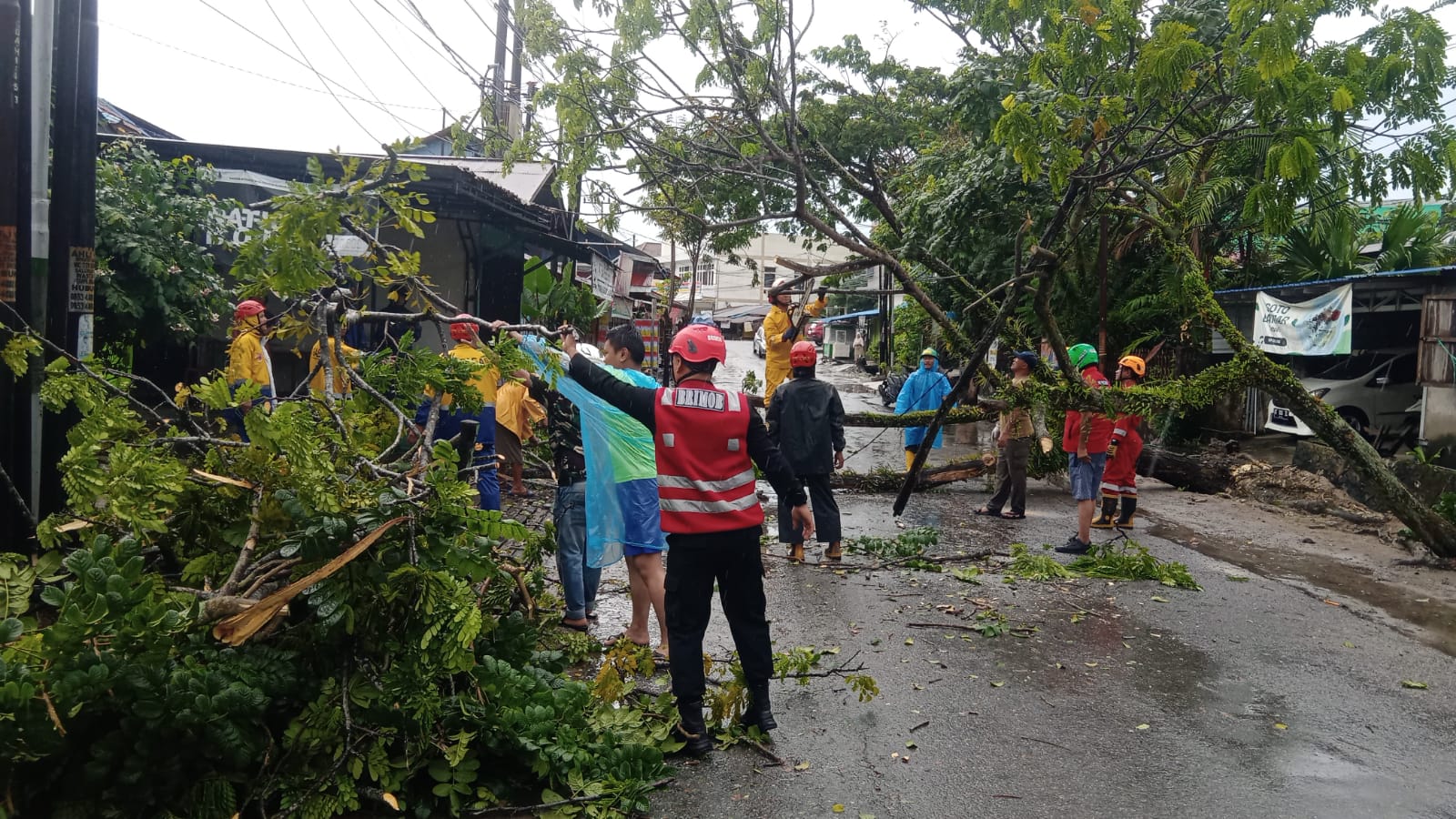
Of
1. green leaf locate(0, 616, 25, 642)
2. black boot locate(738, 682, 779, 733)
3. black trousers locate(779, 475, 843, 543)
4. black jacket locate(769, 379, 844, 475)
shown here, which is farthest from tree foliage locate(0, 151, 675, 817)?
black jacket locate(769, 379, 844, 475)

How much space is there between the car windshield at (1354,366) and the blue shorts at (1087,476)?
26.4ft

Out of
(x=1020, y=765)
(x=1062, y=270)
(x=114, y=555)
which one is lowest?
(x=1020, y=765)

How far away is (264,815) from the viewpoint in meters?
3.23

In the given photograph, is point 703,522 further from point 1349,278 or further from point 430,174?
point 1349,278

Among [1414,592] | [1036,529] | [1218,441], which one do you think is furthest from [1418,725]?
[1218,441]

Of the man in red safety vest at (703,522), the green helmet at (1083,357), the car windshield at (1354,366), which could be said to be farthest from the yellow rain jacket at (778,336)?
the car windshield at (1354,366)

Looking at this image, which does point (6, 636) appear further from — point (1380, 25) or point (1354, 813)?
point (1380, 25)

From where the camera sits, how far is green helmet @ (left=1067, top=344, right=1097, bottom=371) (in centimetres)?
966

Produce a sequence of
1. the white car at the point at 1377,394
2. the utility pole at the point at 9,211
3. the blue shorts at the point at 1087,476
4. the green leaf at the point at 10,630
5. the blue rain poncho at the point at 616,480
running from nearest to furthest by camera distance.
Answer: the green leaf at the point at 10,630, the utility pole at the point at 9,211, the blue rain poncho at the point at 616,480, the blue shorts at the point at 1087,476, the white car at the point at 1377,394

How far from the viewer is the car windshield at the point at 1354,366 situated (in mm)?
14570

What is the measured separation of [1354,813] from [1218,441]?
13503 millimetres

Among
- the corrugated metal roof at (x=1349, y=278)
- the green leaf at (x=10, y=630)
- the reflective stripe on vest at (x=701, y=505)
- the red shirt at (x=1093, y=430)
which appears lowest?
the green leaf at (x=10, y=630)

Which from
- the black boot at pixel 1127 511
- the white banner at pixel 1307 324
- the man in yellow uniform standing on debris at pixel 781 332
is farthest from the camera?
the white banner at pixel 1307 324

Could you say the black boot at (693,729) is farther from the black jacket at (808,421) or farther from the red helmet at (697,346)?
the black jacket at (808,421)
